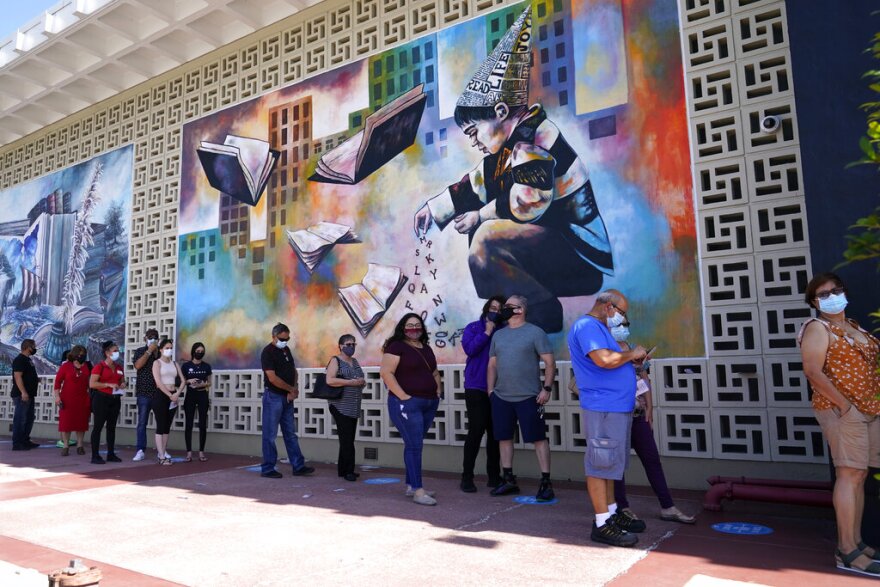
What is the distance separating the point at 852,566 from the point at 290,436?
558 cm

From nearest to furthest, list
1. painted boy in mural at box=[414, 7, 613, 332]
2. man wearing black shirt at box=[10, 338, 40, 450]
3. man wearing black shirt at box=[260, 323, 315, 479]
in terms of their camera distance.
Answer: painted boy in mural at box=[414, 7, 613, 332]
man wearing black shirt at box=[260, 323, 315, 479]
man wearing black shirt at box=[10, 338, 40, 450]

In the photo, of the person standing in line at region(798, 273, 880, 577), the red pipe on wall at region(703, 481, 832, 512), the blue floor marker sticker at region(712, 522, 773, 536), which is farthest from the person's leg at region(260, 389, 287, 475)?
the person standing in line at region(798, 273, 880, 577)

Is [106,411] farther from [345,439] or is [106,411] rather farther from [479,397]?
[479,397]

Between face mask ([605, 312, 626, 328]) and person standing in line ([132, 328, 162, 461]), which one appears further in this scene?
person standing in line ([132, 328, 162, 461])

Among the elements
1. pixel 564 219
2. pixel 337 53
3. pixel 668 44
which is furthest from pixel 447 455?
pixel 337 53

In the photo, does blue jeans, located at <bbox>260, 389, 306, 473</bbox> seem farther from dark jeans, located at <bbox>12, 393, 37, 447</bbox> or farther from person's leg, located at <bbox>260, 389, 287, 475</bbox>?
dark jeans, located at <bbox>12, 393, 37, 447</bbox>

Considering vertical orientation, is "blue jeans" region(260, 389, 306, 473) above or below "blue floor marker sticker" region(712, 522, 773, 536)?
above

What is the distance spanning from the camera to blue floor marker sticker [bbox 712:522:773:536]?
4.44 meters

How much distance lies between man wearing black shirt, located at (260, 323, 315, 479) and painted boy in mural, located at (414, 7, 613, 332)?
2265 mm

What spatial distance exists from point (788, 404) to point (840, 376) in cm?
191

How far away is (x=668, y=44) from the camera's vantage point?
632 cm

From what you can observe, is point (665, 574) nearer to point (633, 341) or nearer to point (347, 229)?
point (633, 341)

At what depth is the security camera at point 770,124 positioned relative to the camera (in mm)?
5672

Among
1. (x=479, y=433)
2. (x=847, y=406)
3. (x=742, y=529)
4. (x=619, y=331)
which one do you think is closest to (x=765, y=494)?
(x=742, y=529)
